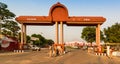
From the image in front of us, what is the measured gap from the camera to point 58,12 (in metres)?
53.8

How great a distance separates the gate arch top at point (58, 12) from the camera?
Answer: 2090 inches

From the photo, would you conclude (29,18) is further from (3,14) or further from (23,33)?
(3,14)

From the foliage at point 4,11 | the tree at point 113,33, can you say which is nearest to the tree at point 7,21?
the foliage at point 4,11

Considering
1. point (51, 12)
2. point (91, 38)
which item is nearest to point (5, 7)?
point (51, 12)

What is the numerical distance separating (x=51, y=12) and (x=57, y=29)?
3.91 meters

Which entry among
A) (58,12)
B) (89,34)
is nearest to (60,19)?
(58,12)

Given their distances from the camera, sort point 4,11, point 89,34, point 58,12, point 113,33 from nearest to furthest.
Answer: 1. point 58,12
2. point 4,11
3. point 113,33
4. point 89,34

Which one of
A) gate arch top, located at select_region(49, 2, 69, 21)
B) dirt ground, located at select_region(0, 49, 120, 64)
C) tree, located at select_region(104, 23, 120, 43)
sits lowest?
dirt ground, located at select_region(0, 49, 120, 64)

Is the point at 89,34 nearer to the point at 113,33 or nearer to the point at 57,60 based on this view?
the point at 113,33

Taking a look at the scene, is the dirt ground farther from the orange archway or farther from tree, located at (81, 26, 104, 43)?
tree, located at (81, 26, 104, 43)

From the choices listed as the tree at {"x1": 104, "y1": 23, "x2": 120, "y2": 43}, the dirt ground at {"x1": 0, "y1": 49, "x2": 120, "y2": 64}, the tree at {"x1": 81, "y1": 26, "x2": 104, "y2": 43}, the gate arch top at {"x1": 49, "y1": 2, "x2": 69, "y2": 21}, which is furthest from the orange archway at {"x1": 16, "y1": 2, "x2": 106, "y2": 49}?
the tree at {"x1": 81, "y1": 26, "x2": 104, "y2": 43}

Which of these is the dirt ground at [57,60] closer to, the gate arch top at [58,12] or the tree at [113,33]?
the gate arch top at [58,12]

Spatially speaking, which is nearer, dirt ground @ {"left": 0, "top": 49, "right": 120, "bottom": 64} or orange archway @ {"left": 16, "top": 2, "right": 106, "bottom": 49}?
dirt ground @ {"left": 0, "top": 49, "right": 120, "bottom": 64}

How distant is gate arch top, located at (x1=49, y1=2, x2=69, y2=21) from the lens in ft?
174
